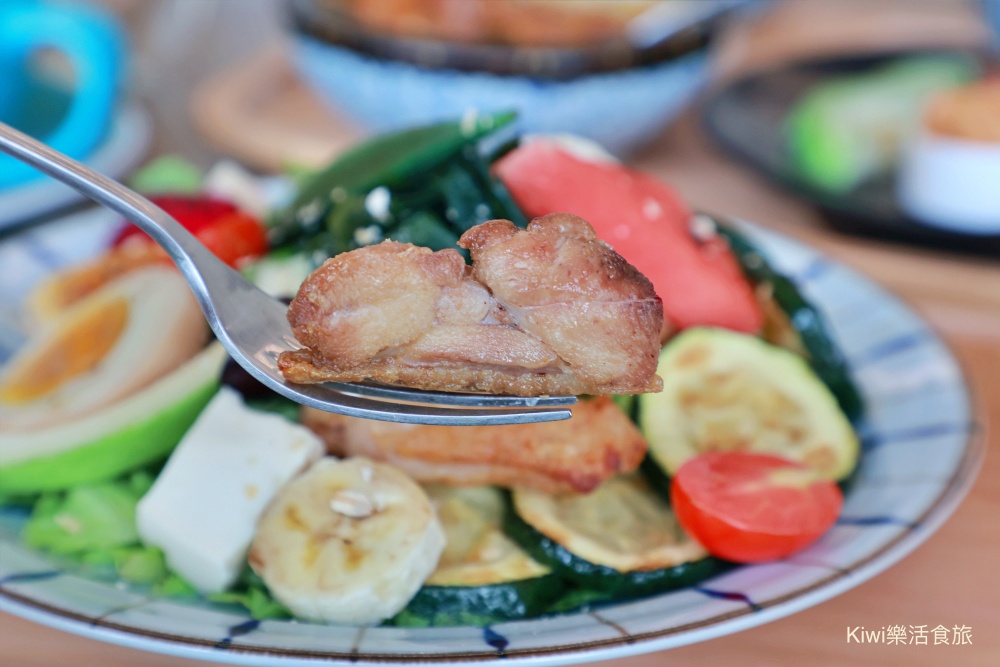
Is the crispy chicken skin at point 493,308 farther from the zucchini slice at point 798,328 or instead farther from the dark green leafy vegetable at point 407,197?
the zucchini slice at point 798,328

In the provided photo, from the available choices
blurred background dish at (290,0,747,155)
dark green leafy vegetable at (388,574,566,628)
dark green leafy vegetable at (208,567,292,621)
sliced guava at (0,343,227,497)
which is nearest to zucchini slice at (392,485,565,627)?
dark green leafy vegetable at (388,574,566,628)

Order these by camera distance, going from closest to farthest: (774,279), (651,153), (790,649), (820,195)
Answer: (790,649)
(774,279)
(820,195)
(651,153)

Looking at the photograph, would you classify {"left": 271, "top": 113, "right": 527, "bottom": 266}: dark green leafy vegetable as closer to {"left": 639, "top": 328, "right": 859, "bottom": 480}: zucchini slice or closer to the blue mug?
{"left": 639, "top": 328, "right": 859, "bottom": 480}: zucchini slice

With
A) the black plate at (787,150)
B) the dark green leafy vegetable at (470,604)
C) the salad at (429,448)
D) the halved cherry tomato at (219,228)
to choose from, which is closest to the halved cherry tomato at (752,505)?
the salad at (429,448)

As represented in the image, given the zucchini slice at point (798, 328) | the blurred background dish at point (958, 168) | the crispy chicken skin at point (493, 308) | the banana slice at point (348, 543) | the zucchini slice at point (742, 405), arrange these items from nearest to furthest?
1. the crispy chicken skin at point (493, 308)
2. the banana slice at point (348, 543)
3. the zucchini slice at point (742, 405)
4. the zucchini slice at point (798, 328)
5. the blurred background dish at point (958, 168)

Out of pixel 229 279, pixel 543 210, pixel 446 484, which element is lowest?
pixel 446 484

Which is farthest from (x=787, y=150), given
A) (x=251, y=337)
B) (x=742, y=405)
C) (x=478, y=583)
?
(x=251, y=337)

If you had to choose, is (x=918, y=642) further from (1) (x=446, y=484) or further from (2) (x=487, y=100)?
(2) (x=487, y=100)

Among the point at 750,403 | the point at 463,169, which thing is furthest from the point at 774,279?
the point at 463,169
